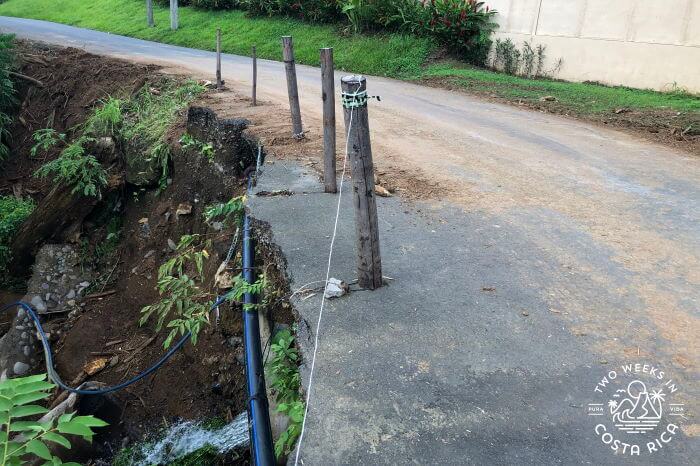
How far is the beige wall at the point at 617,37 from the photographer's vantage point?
10.7 meters

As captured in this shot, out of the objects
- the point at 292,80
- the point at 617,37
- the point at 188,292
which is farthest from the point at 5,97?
the point at 617,37

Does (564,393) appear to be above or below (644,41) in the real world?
below

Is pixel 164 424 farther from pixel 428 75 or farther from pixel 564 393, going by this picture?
pixel 428 75

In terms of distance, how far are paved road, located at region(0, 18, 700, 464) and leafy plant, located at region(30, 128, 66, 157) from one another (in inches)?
253

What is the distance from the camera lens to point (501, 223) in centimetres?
511

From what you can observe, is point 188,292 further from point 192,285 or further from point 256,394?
point 256,394

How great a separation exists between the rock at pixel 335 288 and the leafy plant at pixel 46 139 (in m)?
8.45

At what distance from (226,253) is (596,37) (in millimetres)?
10609

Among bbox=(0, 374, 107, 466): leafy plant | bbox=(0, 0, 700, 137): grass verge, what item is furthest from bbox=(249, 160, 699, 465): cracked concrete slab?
bbox=(0, 0, 700, 137): grass verge

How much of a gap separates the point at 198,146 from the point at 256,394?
16.9 feet

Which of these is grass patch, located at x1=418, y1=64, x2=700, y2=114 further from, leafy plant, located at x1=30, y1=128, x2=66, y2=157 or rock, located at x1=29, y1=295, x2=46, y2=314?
rock, located at x1=29, y1=295, x2=46, y2=314

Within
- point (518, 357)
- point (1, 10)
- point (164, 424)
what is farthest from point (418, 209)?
point (1, 10)

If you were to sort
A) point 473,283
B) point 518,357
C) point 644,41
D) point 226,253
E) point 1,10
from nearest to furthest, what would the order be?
point 518,357 → point 473,283 → point 226,253 → point 644,41 → point 1,10

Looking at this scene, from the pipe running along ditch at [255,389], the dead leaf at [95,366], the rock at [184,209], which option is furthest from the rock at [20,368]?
the pipe running along ditch at [255,389]
